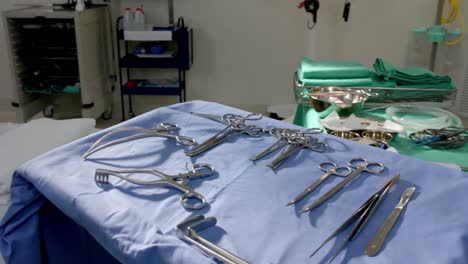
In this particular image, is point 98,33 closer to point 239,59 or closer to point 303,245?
point 239,59

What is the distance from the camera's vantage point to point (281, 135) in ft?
3.29

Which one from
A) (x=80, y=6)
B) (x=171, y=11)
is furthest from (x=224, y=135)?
(x=171, y=11)

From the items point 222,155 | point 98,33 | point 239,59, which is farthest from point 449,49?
point 222,155

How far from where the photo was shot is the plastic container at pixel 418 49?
3141mm

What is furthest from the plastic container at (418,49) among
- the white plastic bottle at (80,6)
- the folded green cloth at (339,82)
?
the white plastic bottle at (80,6)

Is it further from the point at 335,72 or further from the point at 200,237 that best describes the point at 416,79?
the point at 200,237

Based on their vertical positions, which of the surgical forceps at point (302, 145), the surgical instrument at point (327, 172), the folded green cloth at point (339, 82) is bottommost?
the surgical instrument at point (327, 172)

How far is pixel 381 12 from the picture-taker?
125 inches

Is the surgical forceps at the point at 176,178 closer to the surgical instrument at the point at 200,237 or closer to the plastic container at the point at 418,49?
the surgical instrument at the point at 200,237

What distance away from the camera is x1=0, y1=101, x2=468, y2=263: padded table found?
0.61 m

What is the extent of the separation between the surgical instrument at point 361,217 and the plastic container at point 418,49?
2.71 metres

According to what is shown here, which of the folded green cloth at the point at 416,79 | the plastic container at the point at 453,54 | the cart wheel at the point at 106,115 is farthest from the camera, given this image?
the cart wheel at the point at 106,115

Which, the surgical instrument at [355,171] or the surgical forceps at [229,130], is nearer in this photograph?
the surgical instrument at [355,171]

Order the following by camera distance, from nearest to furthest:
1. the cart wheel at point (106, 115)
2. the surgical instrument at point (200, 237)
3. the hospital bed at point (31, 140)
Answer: the surgical instrument at point (200, 237), the hospital bed at point (31, 140), the cart wheel at point (106, 115)
